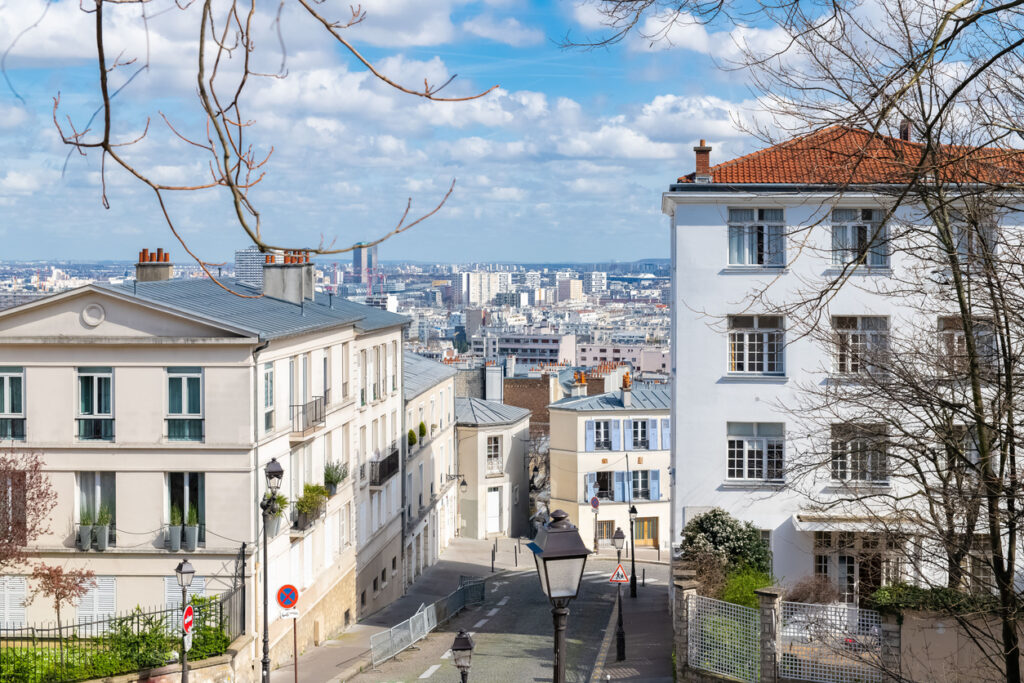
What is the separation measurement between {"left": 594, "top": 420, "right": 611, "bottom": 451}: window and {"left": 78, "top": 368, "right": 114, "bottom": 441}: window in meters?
30.1

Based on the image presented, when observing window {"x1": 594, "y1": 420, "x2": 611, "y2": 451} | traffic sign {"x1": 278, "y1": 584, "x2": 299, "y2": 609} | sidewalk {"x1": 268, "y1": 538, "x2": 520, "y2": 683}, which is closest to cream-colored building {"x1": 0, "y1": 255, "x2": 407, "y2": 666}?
traffic sign {"x1": 278, "y1": 584, "x2": 299, "y2": 609}

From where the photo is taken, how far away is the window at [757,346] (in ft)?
→ 89.9

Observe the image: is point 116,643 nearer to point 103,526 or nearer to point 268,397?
point 103,526

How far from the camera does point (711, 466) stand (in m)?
27.8

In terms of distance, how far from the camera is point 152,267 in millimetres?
31969

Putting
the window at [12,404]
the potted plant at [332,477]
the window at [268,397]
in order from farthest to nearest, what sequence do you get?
the potted plant at [332,477], the window at [268,397], the window at [12,404]

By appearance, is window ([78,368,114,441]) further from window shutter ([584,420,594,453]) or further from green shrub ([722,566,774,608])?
window shutter ([584,420,594,453])

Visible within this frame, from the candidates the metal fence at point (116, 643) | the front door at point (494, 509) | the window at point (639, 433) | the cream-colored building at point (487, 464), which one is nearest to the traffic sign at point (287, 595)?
the metal fence at point (116, 643)

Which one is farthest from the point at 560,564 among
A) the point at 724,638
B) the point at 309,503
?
the point at 309,503

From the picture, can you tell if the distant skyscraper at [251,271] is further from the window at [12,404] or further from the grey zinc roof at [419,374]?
the window at [12,404]

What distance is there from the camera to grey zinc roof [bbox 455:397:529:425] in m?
56.2

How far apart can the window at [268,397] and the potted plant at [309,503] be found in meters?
2.63

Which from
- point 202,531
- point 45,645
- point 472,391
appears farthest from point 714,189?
point 472,391

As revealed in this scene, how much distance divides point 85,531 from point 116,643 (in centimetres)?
373
